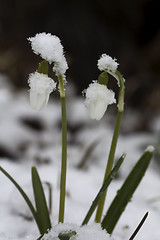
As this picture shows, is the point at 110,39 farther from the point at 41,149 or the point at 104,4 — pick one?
the point at 41,149

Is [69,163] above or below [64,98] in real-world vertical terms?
Result: above

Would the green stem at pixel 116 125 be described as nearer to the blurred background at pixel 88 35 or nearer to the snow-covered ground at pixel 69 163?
the snow-covered ground at pixel 69 163

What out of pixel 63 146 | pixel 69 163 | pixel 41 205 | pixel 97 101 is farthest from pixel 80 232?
pixel 69 163

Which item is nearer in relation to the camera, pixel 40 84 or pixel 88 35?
pixel 40 84

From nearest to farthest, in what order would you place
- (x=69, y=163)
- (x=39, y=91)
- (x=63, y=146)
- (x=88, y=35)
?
1. (x=39, y=91)
2. (x=63, y=146)
3. (x=69, y=163)
4. (x=88, y=35)

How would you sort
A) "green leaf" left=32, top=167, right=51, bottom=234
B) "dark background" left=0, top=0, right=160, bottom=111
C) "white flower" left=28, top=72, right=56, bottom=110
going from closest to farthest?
"white flower" left=28, top=72, right=56, bottom=110
"green leaf" left=32, top=167, right=51, bottom=234
"dark background" left=0, top=0, right=160, bottom=111

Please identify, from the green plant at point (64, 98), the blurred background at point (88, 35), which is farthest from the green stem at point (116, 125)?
the blurred background at point (88, 35)

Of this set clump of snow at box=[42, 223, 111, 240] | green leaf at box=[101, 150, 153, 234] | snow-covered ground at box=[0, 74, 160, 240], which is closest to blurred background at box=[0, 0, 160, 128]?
snow-covered ground at box=[0, 74, 160, 240]

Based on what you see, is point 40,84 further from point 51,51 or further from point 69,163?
point 69,163

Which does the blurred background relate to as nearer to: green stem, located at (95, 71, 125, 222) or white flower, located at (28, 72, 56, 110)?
green stem, located at (95, 71, 125, 222)
